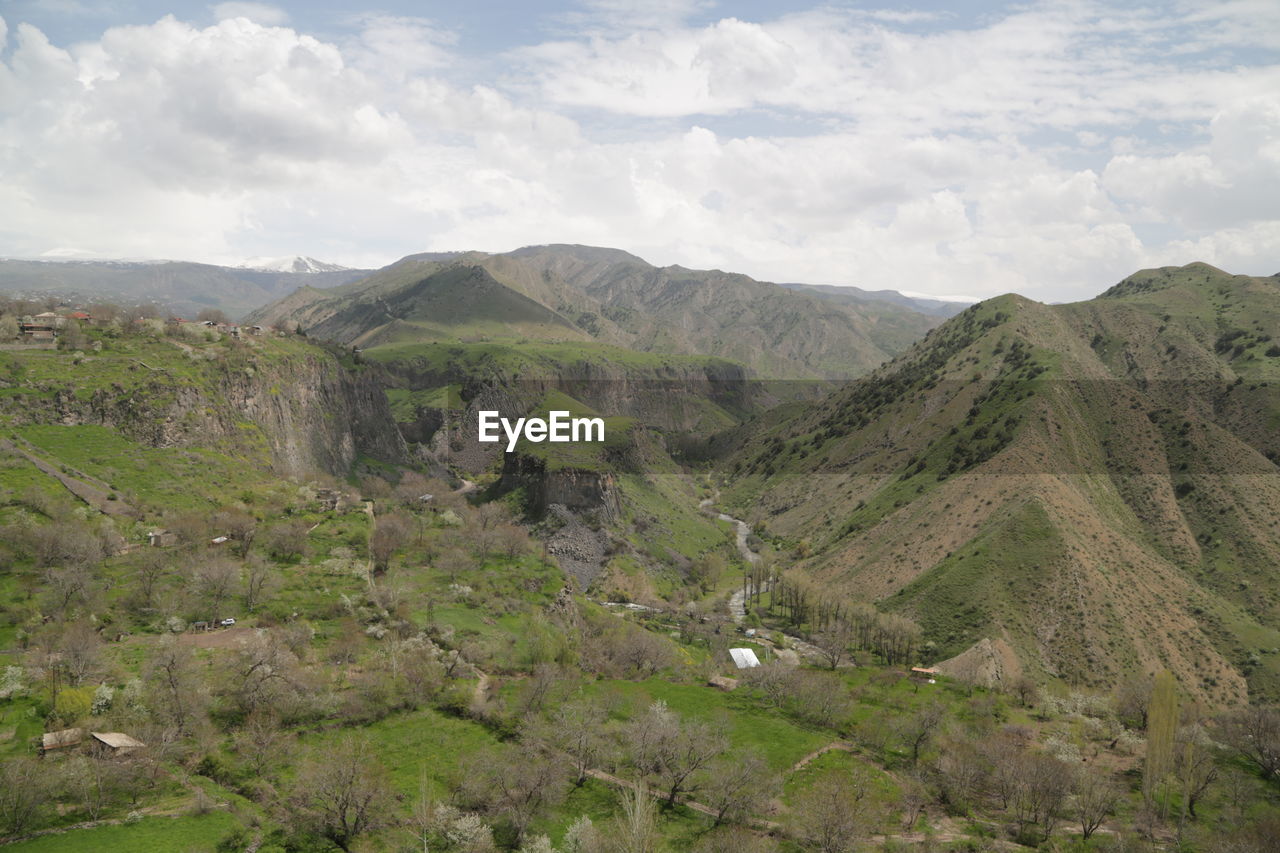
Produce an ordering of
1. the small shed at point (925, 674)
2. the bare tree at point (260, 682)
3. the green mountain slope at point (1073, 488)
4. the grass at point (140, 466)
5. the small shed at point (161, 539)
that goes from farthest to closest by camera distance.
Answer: the green mountain slope at point (1073, 488) < the grass at point (140, 466) < the small shed at point (925, 674) < the small shed at point (161, 539) < the bare tree at point (260, 682)

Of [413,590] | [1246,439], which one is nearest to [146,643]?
[413,590]

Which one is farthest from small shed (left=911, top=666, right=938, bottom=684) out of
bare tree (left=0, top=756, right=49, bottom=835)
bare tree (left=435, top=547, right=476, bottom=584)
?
bare tree (left=0, top=756, right=49, bottom=835)

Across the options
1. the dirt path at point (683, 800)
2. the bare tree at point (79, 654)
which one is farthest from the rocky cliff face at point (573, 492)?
the bare tree at point (79, 654)

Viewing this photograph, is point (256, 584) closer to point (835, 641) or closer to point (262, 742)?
point (262, 742)

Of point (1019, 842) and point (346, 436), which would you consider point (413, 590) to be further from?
point (346, 436)

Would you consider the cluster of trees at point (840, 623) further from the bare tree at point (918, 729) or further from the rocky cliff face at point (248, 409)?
the rocky cliff face at point (248, 409)

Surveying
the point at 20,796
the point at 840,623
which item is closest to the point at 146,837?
the point at 20,796
